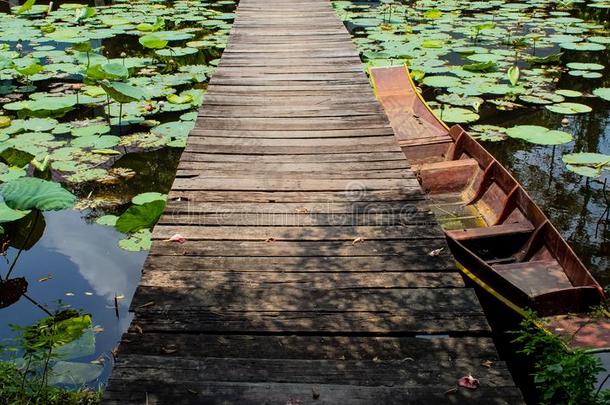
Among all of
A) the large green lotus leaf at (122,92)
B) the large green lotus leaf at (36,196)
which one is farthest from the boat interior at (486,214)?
the large green lotus leaf at (122,92)

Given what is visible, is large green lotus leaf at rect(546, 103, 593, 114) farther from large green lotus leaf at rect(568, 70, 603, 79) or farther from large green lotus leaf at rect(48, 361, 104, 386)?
large green lotus leaf at rect(48, 361, 104, 386)

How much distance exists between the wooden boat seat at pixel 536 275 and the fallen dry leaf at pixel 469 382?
1.37 m

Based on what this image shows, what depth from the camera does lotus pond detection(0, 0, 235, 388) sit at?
3092mm

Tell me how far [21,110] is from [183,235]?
13.2ft

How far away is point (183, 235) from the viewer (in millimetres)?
2586

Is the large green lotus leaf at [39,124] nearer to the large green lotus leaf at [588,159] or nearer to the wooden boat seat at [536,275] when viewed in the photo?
the wooden boat seat at [536,275]

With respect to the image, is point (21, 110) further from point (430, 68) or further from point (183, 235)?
point (430, 68)

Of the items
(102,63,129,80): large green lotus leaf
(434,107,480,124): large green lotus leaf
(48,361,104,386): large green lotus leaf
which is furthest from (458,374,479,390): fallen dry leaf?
(102,63,129,80): large green lotus leaf

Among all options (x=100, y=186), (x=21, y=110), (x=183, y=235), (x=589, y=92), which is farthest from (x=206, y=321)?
(x=589, y=92)

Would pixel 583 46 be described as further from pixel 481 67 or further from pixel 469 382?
pixel 469 382

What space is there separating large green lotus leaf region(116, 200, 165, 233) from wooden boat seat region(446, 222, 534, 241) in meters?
1.76

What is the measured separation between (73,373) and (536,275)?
8.09 feet

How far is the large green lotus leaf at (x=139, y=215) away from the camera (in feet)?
11.5

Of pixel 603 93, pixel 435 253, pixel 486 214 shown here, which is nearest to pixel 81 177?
pixel 486 214
